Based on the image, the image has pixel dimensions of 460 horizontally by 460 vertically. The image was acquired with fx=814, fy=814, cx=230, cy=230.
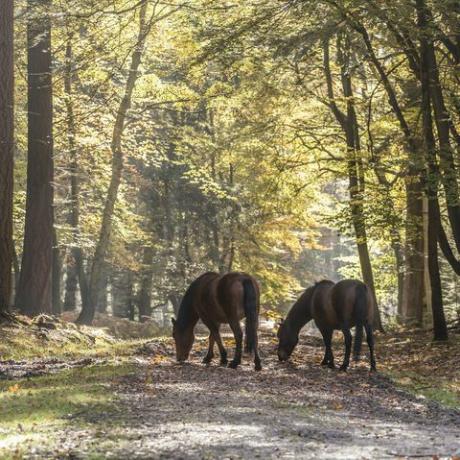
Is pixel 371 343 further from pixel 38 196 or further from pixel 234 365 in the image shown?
pixel 38 196

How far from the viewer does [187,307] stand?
14695mm

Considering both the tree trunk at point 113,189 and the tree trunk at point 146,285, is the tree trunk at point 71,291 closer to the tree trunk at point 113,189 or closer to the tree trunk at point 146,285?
the tree trunk at point 146,285

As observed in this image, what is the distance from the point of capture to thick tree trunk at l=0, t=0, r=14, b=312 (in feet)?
54.6

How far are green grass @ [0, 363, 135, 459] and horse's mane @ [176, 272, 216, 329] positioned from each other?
2.45 metres

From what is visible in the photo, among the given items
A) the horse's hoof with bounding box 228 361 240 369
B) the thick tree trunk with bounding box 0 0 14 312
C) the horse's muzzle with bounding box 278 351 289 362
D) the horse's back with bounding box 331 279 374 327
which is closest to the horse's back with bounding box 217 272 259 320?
the horse's hoof with bounding box 228 361 240 369

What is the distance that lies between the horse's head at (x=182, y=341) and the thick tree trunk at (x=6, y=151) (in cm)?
427

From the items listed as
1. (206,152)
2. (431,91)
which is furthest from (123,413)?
(206,152)

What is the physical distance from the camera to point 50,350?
52.8 ft

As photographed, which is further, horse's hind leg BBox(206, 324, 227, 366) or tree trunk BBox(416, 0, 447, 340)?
tree trunk BBox(416, 0, 447, 340)

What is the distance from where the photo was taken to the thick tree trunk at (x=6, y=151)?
1666cm

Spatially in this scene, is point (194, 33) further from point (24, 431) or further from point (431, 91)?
point (24, 431)

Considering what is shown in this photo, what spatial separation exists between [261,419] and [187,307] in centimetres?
668

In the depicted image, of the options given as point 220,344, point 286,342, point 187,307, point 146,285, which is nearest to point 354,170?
point 286,342

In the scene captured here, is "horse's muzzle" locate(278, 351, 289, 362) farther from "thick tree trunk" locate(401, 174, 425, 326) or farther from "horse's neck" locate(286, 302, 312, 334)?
"thick tree trunk" locate(401, 174, 425, 326)
